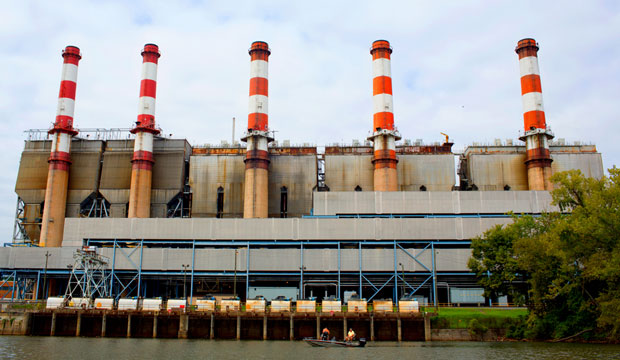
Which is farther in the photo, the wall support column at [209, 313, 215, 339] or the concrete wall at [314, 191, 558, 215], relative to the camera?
the concrete wall at [314, 191, 558, 215]

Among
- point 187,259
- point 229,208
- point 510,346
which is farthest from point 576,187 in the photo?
point 229,208

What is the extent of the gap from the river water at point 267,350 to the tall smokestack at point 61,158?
33.9m

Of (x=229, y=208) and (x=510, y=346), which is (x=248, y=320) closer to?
(x=510, y=346)

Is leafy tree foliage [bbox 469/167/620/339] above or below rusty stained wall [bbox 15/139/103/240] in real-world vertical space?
below

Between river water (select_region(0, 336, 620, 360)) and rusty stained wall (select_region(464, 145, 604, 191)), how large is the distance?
43.5m

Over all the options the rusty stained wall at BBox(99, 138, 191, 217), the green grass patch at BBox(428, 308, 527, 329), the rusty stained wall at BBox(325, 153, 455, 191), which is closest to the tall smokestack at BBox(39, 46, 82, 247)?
the rusty stained wall at BBox(99, 138, 191, 217)

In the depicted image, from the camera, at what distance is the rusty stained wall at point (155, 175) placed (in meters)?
82.5

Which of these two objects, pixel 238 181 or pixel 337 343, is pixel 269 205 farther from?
pixel 337 343

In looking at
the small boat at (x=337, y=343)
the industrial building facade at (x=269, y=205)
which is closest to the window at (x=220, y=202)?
the industrial building facade at (x=269, y=205)

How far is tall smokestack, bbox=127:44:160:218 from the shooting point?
3105 inches

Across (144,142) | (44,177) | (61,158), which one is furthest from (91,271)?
(44,177)

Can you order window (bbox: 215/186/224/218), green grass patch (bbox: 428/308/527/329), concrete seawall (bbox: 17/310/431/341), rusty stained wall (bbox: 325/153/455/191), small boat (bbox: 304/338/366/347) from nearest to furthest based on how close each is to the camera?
small boat (bbox: 304/338/366/347) → green grass patch (bbox: 428/308/527/329) → concrete seawall (bbox: 17/310/431/341) → window (bbox: 215/186/224/218) → rusty stained wall (bbox: 325/153/455/191)

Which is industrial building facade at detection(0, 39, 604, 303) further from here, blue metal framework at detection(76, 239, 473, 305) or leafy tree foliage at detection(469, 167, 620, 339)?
leafy tree foliage at detection(469, 167, 620, 339)

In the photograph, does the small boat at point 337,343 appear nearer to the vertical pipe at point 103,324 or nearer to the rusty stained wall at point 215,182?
Result: the vertical pipe at point 103,324
